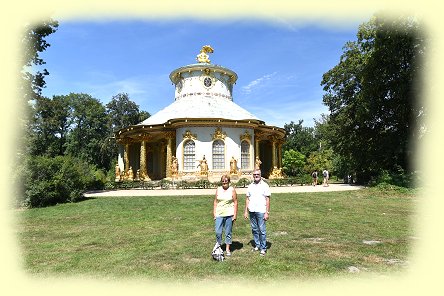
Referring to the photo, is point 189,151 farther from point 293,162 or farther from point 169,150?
point 293,162

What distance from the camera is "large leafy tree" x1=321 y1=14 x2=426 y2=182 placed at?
1848 centimetres

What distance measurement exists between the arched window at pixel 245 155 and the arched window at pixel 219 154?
185cm

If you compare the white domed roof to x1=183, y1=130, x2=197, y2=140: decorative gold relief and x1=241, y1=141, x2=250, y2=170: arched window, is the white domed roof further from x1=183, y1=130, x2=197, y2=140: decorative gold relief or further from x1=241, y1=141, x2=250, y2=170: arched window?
x1=241, y1=141, x2=250, y2=170: arched window

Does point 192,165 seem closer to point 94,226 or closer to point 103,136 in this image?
point 94,226

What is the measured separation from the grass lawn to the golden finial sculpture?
27710 mm

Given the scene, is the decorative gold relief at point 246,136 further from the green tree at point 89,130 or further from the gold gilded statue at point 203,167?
the green tree at point 89,130

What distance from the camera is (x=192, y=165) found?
27797 millimetres

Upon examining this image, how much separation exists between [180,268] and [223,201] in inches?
61.3

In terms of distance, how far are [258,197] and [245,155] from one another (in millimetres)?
22561

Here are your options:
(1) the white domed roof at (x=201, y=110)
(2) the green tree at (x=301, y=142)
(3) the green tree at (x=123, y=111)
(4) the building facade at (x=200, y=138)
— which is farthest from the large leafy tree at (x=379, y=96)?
(3) the green tree at (x=123, y=111)

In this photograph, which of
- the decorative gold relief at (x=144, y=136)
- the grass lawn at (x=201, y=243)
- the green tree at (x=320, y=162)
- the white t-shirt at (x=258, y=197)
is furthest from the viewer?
the green tree at (x=320, y=162)

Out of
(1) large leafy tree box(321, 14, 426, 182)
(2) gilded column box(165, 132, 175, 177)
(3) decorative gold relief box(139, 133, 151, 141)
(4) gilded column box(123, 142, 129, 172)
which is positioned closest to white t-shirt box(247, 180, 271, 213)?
(1) large leafy tree box(321, 14, 426, 182)

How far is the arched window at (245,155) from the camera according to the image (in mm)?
28956

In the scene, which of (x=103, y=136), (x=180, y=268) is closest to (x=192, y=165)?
(x=180, y=268)
